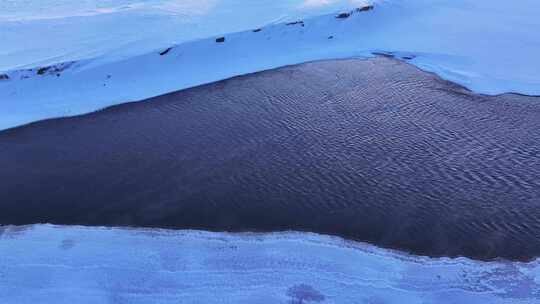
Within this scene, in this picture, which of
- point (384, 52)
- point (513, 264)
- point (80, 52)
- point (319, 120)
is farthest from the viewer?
point (384, 52)

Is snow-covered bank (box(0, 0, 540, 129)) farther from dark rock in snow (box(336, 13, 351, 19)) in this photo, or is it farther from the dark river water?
the dark river water

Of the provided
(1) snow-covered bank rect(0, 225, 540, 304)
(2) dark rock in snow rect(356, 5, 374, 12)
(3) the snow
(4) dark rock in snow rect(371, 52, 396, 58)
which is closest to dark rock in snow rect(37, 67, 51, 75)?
(3) the snow

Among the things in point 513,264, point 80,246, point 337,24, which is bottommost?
point 513,264

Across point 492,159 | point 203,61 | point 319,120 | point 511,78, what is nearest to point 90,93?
point 203,61

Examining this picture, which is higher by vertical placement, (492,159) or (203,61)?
(203,61)

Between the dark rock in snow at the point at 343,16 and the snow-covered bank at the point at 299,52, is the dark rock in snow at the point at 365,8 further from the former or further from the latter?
the dark rock in snow at the point at 343,16

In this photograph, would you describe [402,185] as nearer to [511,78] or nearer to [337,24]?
[511,78]

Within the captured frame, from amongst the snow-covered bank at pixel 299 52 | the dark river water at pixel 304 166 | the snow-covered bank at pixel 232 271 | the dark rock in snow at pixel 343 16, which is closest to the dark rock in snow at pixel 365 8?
the snow-covered bank at pixel 299 52
